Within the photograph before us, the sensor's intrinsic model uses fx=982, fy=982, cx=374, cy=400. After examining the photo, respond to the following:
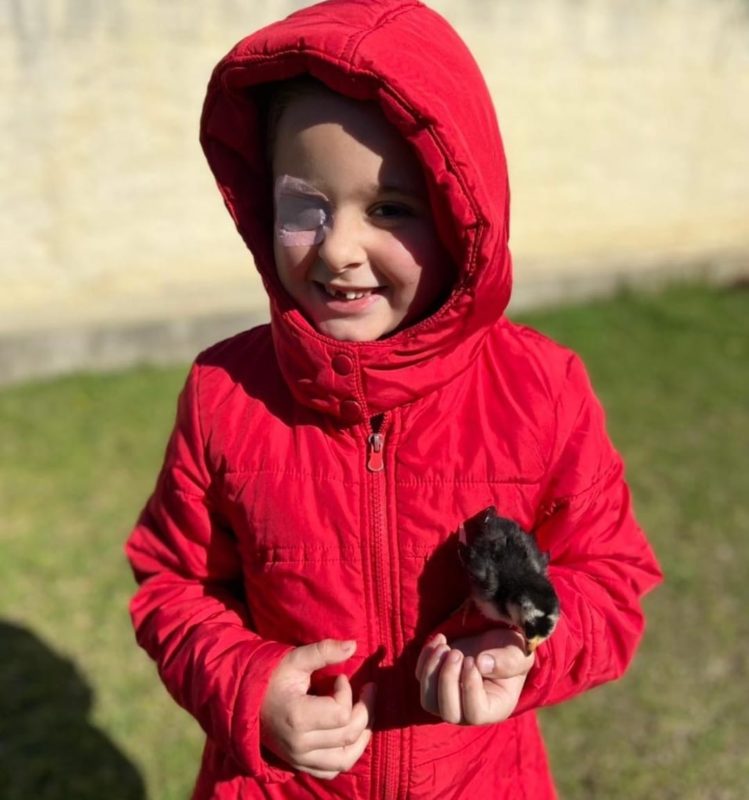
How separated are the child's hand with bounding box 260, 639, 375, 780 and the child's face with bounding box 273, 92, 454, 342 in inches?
21.2

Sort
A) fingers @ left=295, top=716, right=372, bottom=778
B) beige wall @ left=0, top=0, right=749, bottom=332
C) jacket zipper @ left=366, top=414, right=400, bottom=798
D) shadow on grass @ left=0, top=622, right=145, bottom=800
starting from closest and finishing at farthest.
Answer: fingers @ left=295, top=716, right=372, bottom=778, jacket zipper @ left=366, top=414, right=400, bottom=798, shadow on grass @ left=0, top=622, right=145, bottom=800, beige wall @ left=0, top=0, right=749, bottom=332

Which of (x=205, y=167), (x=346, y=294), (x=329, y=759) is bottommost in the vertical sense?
(x=329, y=759)

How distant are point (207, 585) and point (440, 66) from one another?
1.03 metres

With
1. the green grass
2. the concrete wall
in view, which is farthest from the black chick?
the concrete wall

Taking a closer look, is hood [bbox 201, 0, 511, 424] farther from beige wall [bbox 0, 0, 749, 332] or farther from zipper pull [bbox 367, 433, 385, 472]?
beige wall [bbox 0, 0, 749, 332]

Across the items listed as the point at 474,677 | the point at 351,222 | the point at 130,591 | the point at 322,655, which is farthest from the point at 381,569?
the point at 130,591

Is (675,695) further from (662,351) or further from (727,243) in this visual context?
(727,243)

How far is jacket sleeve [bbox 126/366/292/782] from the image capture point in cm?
164

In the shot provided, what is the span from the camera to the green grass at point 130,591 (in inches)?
146

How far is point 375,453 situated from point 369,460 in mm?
16

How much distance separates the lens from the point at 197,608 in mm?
1811

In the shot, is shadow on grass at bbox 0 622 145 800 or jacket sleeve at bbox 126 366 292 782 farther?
shadow on grass at bbox 0 622 145 800

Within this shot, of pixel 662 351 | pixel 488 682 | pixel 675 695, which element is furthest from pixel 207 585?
pixel 662 351

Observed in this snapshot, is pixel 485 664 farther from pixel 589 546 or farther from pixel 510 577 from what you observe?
pixel 589 546
